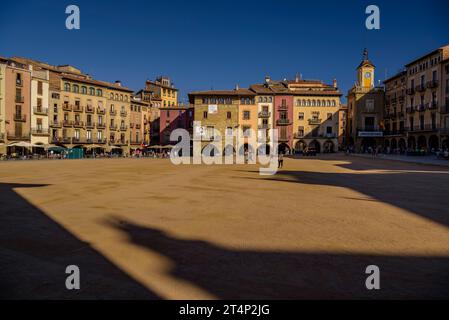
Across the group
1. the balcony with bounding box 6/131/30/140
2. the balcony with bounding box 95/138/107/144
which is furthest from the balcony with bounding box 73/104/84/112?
the balcony with bounding box 6/131/30/140

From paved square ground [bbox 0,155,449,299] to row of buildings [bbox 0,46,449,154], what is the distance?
46.8 m

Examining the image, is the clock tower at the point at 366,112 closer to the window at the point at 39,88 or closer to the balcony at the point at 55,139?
the balcony at the point at 55,139

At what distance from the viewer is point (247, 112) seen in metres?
59.3

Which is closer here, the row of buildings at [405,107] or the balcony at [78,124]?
the row of buildings at [405,107]

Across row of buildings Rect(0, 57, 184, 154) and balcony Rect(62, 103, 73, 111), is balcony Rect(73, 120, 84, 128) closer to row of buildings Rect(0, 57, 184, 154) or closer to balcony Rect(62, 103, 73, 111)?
row of buildings Rect(0, 57, 184, 154)

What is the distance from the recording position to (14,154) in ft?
150

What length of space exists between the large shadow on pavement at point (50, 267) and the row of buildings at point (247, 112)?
48.7m

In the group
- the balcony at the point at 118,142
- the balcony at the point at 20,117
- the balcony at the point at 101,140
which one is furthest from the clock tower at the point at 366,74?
the balcony at the point at 20,117

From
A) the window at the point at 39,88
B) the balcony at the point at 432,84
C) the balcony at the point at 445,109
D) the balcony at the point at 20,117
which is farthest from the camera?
the window at the point at 39,88

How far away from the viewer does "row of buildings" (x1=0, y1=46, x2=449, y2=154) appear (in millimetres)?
49688

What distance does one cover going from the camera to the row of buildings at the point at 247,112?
49.7 metres
